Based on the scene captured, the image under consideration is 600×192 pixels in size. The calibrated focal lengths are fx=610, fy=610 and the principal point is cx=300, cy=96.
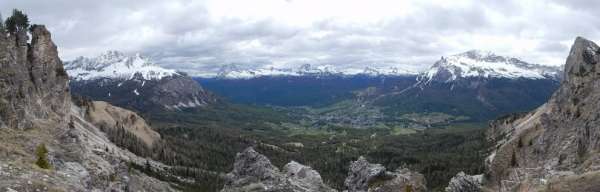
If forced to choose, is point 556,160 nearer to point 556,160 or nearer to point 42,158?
point 556,160

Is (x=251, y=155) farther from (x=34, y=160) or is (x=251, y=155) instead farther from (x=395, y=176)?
(x=395, y=176)

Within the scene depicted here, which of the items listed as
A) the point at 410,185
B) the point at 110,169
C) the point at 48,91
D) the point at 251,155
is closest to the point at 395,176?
the point at 410,185

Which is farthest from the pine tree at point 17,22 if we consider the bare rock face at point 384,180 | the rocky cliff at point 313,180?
the bare rock face at point 384,180

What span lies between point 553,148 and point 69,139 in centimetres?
8768

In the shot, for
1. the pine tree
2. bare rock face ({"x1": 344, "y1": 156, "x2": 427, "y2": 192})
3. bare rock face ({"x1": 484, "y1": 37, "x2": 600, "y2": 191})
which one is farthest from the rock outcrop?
the pine tree

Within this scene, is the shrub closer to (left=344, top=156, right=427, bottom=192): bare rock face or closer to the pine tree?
(left=344, top=156, right=427, bottom=192): bare rock face

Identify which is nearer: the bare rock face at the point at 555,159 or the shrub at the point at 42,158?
the bare rock face at the point at 555,159

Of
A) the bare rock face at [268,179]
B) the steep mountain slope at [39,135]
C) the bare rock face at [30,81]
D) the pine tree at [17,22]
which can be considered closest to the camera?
the bare rock face at [268,179]

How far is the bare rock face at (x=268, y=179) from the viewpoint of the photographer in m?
69.2

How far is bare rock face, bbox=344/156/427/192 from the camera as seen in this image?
60.7m

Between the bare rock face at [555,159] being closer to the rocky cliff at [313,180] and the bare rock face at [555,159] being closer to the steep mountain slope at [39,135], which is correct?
the rocky cliff at [313,180]

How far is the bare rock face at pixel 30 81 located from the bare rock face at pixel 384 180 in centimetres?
6176

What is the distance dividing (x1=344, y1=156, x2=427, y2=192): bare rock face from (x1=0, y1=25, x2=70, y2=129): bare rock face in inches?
2431

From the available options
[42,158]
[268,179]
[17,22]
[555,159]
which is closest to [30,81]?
[17,22]
